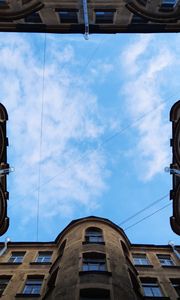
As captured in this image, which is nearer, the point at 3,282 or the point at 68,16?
the point at 3,282

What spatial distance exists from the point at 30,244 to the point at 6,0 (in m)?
22.4

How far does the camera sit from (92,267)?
19578mm

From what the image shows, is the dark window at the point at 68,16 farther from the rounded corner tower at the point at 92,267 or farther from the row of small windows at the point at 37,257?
the row of small windows at the point at 37,257

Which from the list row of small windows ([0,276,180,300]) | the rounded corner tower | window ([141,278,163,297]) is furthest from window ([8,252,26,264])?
window ([141,278,163,297])

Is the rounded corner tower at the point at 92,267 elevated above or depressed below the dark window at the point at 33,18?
below

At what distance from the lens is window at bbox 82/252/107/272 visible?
1937 centimetres

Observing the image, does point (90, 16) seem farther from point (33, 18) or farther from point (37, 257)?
point (37, 257)

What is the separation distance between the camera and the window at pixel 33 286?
21.0 meters

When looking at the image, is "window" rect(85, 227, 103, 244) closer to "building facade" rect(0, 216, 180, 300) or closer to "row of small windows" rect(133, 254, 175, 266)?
"building facade" rect(0, 216, 180, 300)

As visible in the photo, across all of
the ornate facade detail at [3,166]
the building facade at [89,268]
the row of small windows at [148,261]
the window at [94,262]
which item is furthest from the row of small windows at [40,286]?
the ornate facade detail at [3,166]

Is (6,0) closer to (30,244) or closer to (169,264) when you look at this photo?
(30,244)

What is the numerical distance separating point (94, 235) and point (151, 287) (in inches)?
249

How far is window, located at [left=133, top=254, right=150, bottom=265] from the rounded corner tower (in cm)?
131

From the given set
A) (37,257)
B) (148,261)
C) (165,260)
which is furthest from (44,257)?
(165,260)
